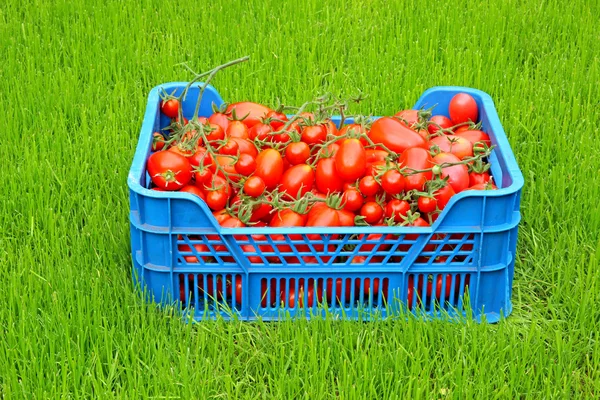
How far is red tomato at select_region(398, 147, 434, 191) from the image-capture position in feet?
8.85

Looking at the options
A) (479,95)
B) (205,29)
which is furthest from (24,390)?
(205,29)

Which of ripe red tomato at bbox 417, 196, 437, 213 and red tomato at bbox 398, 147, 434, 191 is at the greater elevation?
red tomato at bbox 398, 147, 434, 191

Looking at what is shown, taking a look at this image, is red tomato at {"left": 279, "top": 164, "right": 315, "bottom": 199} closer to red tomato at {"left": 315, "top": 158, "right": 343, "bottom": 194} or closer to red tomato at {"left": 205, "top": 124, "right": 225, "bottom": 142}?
red tomato at {"left": 315, "top": 158, "right": 343, "bottom": 194}

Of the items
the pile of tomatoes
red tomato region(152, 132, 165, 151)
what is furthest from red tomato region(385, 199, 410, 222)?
red tomato region(152, 132, 165, 151)

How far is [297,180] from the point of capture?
2.79 meters

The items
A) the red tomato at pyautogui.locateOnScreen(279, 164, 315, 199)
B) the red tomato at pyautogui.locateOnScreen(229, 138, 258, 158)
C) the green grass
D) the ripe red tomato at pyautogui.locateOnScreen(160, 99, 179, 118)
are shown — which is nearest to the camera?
the green grass

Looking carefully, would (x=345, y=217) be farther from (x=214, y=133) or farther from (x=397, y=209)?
(x=214, y=133)

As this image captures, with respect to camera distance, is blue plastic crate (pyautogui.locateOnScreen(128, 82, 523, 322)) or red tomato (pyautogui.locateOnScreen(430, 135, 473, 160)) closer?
blue plastic crate (pyautogui.locateOnScreen(128, 82, 523, 322))

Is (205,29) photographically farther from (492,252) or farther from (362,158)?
(492,252)

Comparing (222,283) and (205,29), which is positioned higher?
(205,29)

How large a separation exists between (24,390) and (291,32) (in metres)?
2.60

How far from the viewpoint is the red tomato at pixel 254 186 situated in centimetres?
270

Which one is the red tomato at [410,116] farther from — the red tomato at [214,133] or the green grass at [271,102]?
the red tomato at [214,133]

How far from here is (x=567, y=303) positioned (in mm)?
2812
